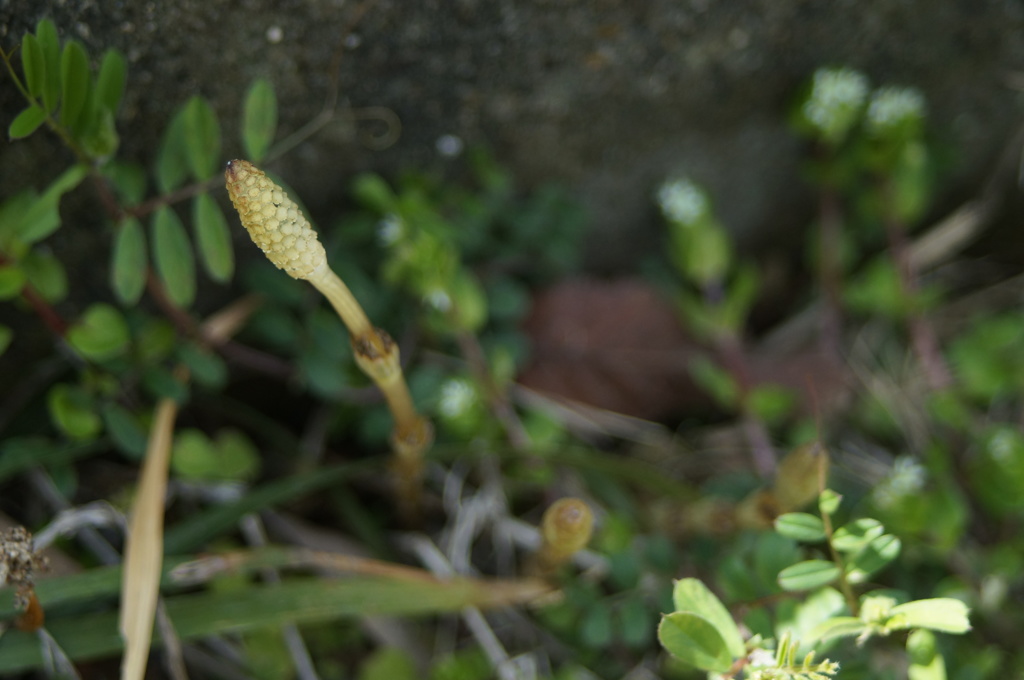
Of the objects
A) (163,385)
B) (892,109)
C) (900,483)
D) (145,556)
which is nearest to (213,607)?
(145,556)

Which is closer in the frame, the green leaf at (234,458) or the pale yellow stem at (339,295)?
the pale yellow stem at (339,295)

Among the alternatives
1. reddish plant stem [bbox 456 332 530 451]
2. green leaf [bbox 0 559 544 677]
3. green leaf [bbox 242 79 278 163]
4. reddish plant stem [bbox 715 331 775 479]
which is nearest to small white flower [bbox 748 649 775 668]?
green leaf [bbox 0 559 544 677]

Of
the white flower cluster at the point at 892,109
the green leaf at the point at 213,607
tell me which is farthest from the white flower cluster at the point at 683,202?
the green leaf at the point at 213,607

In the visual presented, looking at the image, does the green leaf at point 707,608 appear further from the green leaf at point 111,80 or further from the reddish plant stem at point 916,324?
the reddish plant stem at point 916,324

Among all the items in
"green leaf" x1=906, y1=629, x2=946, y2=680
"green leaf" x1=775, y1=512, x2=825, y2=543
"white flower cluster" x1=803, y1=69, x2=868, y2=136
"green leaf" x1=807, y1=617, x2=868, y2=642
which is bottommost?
"green leaf" x1=906, y1=629, x2=946, y2=680

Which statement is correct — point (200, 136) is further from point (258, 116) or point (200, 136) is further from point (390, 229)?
point (390, 229)

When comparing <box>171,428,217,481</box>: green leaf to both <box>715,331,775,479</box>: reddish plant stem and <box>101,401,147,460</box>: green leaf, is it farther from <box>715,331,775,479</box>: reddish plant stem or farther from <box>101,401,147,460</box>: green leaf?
<box>715,331,775,479</box>: reddish plant stem

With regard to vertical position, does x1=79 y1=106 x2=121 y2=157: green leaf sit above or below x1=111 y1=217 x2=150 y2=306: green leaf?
above
